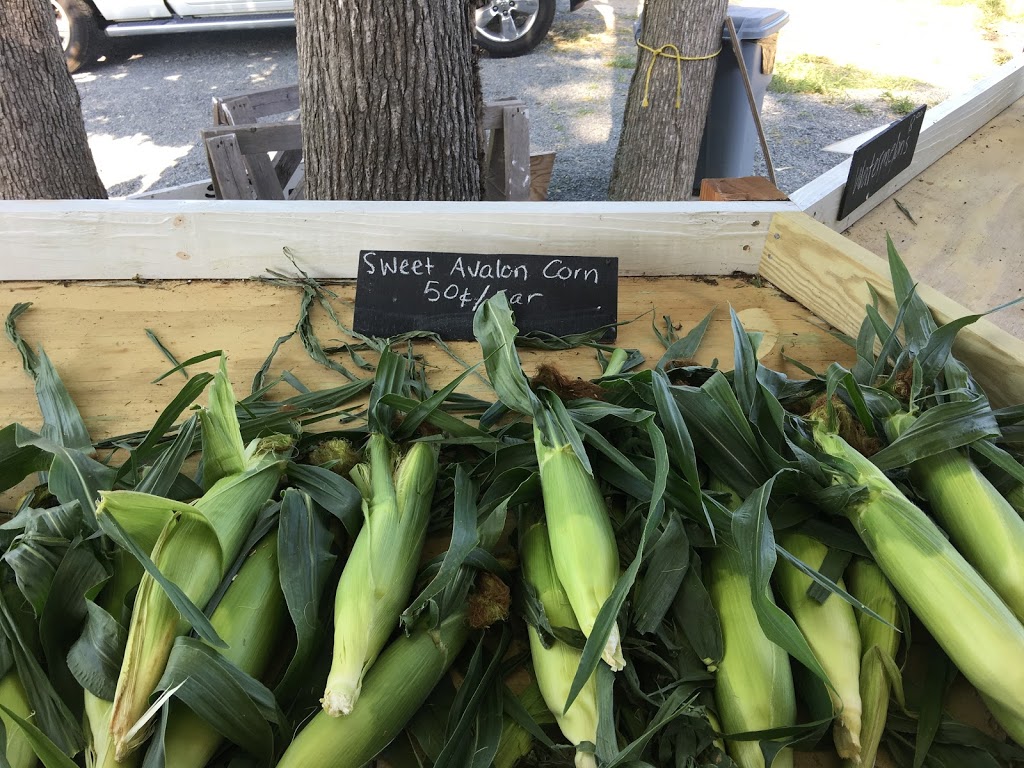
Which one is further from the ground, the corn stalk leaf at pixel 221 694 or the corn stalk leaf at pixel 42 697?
the corn stalk leaf at pixel 221 694

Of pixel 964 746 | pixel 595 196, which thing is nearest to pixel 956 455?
pixel 964 746

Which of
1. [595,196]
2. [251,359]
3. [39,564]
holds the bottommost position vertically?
[595,196]

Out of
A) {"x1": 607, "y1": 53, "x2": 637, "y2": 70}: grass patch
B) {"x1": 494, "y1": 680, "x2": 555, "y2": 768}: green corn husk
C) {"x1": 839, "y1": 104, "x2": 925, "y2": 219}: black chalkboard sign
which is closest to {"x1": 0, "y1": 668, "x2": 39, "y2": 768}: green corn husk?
{"x1": 494, "y1": 680, "x2": 555, "y2": 768}: green corn husk

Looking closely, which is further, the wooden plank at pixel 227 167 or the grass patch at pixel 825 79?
the grass patch at pixel 825 79

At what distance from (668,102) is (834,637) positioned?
209cm

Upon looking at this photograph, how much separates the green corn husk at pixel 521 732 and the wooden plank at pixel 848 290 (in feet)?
2.25

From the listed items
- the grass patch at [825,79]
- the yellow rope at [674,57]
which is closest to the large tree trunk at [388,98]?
the yellow rope at [674,57]

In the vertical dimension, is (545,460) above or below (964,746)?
A: above

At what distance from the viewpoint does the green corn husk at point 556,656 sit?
54 centimetres

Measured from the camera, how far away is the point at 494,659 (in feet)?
1.96

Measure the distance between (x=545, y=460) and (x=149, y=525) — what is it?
36 cm

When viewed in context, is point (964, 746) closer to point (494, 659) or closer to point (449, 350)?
point (494, 659)

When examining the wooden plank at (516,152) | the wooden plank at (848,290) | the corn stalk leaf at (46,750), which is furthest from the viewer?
the wooden plank at (516,152)

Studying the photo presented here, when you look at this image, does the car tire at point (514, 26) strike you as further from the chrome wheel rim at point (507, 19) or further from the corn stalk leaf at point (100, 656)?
the corn stalk leaf at point (100, 656)
